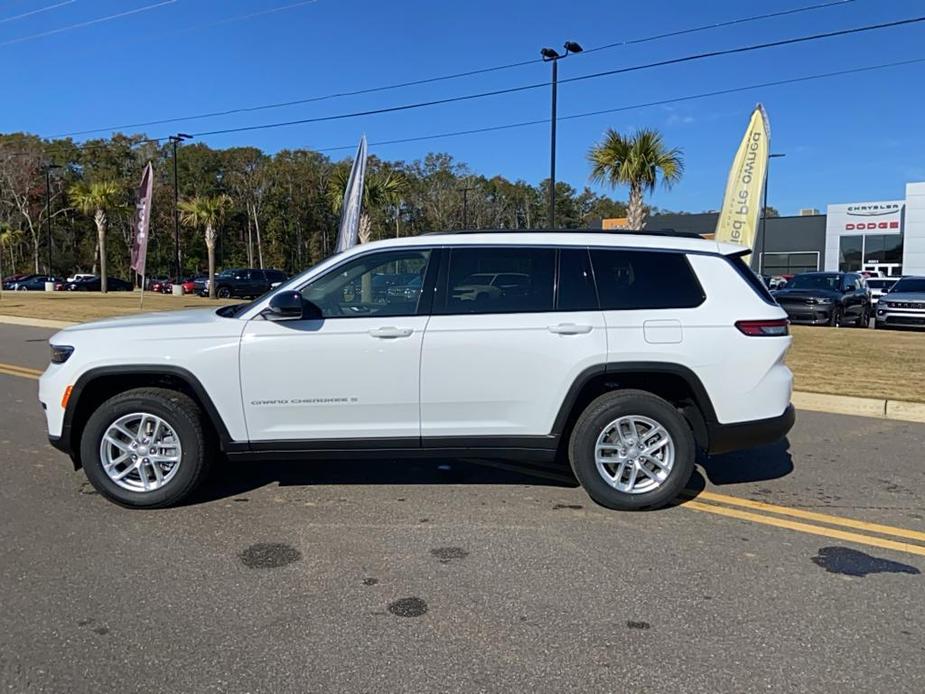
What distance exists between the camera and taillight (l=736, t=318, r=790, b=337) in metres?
4.73

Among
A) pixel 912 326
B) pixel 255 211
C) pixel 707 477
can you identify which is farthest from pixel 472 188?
pixel 707 477

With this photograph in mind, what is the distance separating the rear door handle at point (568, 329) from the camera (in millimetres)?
4664

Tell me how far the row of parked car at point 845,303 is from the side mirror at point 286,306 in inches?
657

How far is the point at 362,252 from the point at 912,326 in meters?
19.3

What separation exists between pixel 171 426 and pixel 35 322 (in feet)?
62.4

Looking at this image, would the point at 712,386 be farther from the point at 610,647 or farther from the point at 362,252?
the point at 362,252

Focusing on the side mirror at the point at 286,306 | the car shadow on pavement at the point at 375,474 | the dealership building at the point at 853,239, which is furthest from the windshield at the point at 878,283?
the side mirror at the point at 286,306

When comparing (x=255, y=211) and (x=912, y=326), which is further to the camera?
(x=255, y=211)

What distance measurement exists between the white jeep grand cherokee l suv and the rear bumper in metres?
0.01

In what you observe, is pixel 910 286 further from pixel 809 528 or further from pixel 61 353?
pixel 61 353

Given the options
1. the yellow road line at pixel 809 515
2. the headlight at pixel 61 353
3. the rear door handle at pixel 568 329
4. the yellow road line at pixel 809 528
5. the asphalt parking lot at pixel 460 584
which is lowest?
the asphalt parking lot at pixel 460 584

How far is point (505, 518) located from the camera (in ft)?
15.4

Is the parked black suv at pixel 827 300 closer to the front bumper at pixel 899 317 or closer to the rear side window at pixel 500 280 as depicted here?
the front bumper at pixel 899 317

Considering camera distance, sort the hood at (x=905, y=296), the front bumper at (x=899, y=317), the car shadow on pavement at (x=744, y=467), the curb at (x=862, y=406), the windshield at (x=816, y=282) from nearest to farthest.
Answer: the car shadow on pavement at (x=744, y=467), the curb at (x=862, y=406), the front bumper at (x=899, y=317), the hood at (x=905, y=296), the windshield at (x=816, y=282)
